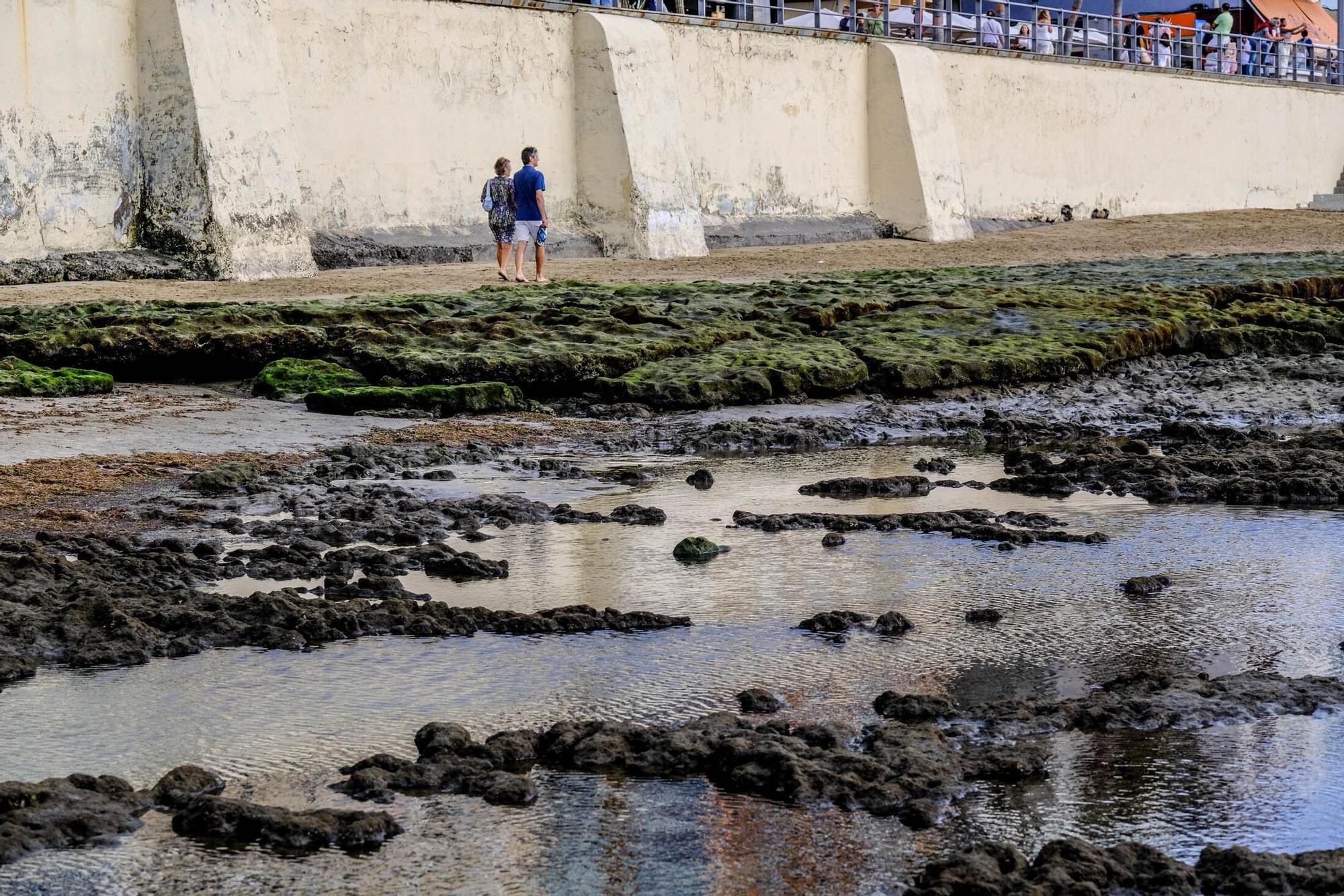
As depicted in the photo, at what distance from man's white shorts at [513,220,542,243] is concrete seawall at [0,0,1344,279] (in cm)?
229

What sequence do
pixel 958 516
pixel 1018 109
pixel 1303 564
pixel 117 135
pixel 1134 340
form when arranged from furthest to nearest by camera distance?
pixel 1018 109 < pixel 117 135 < pixel 1134 340 < pixel 958 516 < pixel 1303 564

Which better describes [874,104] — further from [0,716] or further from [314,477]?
[0,716]

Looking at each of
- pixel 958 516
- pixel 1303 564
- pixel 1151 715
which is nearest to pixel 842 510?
pixel 958 516

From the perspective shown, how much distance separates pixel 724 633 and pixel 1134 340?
27.5 feet

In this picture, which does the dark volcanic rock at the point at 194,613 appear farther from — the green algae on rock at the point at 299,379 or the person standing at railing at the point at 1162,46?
the person standing at railing at the point at 1162,46

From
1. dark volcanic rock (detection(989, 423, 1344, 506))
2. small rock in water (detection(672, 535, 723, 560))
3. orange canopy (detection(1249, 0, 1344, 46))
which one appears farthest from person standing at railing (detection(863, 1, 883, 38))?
small rock in water (detection(672, 535, 723, 560))

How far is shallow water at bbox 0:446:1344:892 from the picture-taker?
306 centimetres

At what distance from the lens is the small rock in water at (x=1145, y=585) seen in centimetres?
529

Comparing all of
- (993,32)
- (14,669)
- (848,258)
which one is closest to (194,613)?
(14,669)

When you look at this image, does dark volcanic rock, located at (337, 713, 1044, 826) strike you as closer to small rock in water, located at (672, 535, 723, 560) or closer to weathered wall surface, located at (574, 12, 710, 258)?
small rock in water, located at (672, 535, 723, 560)

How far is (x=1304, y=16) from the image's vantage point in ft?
139

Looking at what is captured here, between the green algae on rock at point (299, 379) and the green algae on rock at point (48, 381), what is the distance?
96cm

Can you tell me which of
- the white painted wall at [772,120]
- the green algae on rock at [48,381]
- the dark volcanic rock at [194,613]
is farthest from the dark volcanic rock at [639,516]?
the white painted wall at [772,120]

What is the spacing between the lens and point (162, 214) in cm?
1664
